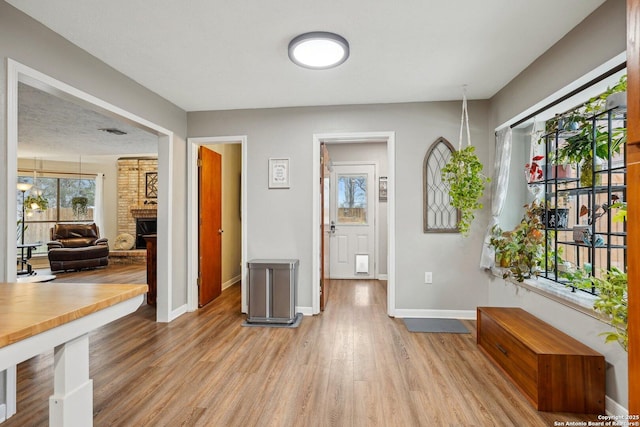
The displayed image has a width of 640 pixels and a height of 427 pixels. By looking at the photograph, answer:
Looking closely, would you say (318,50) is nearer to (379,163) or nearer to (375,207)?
(379,163)

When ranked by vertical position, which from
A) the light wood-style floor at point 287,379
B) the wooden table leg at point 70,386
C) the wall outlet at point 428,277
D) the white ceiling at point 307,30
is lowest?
the light wood-style floor at point 287,379

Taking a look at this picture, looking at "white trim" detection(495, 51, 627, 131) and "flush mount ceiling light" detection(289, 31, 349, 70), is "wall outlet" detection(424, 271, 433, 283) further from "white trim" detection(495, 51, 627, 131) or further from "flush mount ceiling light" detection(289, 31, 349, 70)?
"flush mount ceiling light" detection(289, 31, 349, 70)

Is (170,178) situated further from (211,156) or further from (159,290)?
(159,290)

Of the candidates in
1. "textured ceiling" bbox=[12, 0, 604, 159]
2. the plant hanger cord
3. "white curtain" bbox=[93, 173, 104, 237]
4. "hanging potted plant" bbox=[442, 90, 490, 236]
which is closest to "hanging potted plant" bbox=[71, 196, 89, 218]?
"white curtain" bbox=[93, 173, 104, 237]

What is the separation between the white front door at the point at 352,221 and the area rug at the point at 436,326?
2.23 meters

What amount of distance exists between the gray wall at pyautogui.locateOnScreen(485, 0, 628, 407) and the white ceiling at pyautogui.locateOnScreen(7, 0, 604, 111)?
0.30 ft

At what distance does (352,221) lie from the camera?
5.66m

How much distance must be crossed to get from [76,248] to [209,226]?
165 inches

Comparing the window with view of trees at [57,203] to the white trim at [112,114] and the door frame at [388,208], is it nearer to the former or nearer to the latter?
the white trim at [112,114]

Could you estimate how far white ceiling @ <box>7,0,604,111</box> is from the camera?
1.90 metres

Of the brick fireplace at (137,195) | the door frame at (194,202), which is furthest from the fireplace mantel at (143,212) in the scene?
the door frame at (194,202)

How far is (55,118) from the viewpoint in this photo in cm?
434

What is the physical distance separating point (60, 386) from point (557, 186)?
3233 millimetres

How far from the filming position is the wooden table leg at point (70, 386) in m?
1.02
